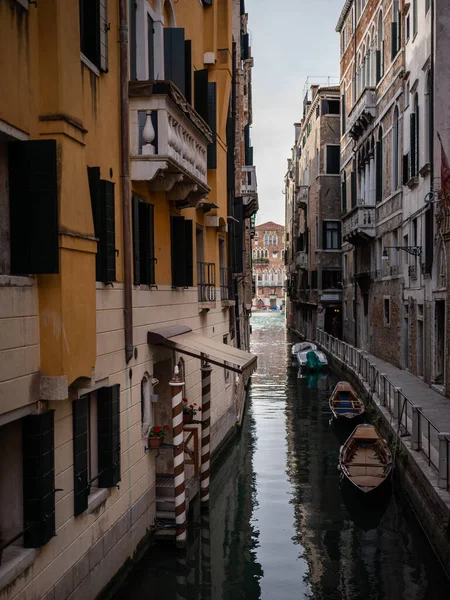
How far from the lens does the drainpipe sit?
8.68m

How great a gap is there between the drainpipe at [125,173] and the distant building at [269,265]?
107 m

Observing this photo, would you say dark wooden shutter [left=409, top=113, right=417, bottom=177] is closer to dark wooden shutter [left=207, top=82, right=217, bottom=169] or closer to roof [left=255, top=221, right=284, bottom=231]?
dark wooden shutter [left=207, top=82, right=217, bottom=169]

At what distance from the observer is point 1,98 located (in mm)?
5434

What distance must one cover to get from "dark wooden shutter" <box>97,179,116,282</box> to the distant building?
108 meters

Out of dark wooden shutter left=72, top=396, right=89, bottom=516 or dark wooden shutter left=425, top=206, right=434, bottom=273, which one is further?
dark wooden shutter left=425, top=206, right=434, bottom=273

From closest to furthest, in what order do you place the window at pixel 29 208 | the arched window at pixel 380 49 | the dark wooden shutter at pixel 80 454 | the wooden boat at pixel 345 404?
1. the window at pixel 29 208
2. the dark wooden shutter at pixel 80 454
3. the wooden boat at pixel 345 404
4. the arched window at pixel 380 49

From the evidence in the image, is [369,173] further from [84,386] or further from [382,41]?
[84,386]

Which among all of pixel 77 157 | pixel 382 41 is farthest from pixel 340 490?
pixel 382 41

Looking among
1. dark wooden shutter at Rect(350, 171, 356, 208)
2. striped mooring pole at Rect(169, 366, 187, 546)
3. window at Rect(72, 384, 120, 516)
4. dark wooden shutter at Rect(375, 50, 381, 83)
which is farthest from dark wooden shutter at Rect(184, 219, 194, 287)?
dark wooden shutter at Rect(350, 171, 356, 208)

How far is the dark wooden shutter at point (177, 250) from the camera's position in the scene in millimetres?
11742

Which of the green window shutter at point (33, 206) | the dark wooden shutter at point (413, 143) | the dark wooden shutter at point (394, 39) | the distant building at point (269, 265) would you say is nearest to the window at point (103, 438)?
the green window shutter at point (33, 206)

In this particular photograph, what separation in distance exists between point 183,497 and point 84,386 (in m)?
3.75

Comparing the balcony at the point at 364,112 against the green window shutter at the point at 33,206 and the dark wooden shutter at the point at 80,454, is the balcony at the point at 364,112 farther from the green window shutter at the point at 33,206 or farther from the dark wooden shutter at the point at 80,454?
the green window shutter at the point at 33,206

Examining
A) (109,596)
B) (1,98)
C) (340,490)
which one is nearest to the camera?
(1,98)
